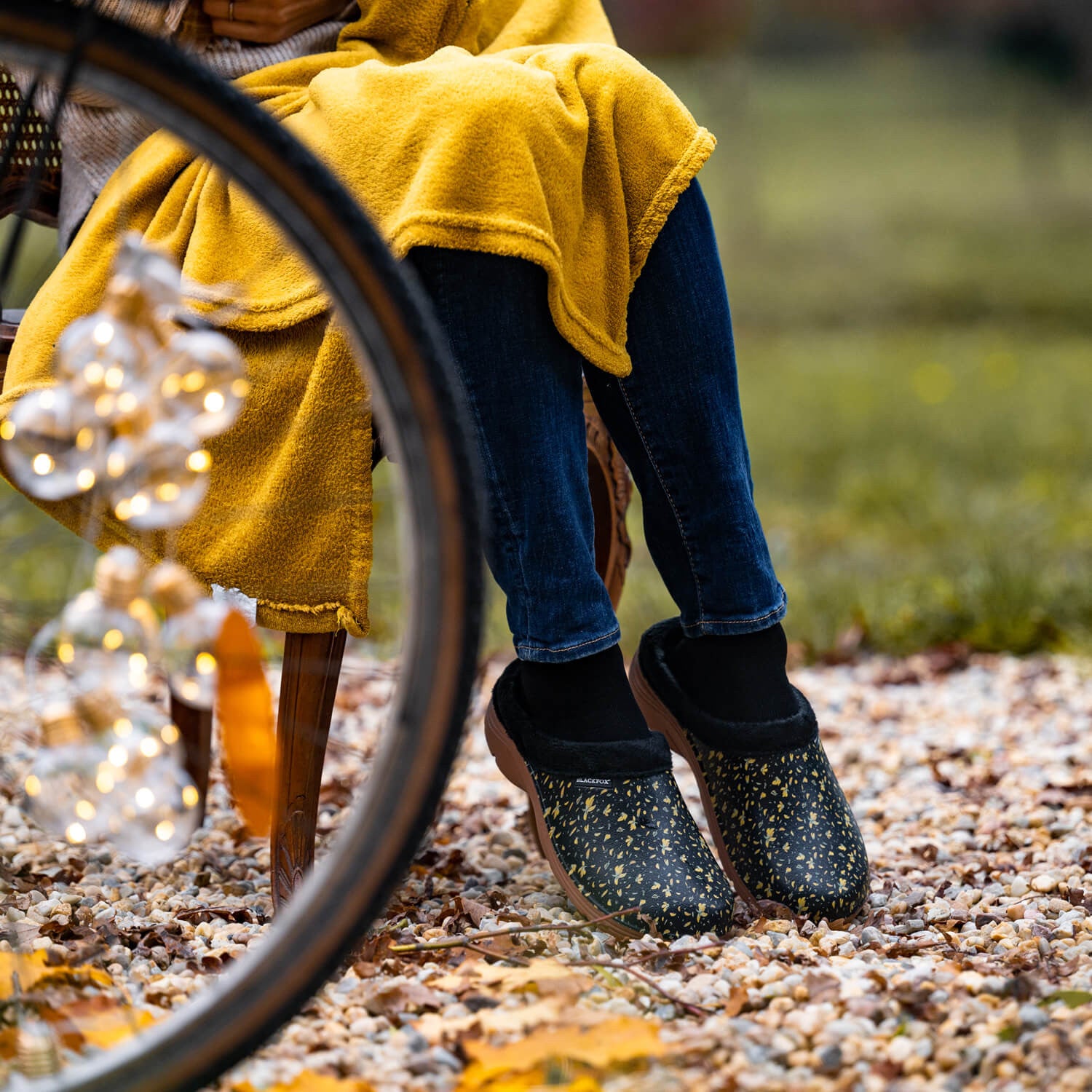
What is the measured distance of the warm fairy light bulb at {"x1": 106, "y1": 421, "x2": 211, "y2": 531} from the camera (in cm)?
90

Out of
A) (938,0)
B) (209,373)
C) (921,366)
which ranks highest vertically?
(938,0)

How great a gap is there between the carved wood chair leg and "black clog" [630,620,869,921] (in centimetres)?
59

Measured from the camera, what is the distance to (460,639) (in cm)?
82

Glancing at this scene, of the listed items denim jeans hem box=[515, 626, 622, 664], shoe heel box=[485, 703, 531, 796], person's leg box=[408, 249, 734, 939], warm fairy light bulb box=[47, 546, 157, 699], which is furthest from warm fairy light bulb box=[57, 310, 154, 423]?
shoe heel box=[485, 703, 531, 796]

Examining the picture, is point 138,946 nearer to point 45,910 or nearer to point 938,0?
point 45,910

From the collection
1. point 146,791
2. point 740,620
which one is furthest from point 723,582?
point 146,791

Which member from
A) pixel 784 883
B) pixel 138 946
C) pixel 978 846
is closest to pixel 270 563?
pixel 138 946

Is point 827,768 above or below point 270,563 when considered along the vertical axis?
below

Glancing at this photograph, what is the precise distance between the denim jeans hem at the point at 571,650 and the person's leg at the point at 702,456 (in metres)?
0.14

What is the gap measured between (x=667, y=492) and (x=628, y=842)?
34 cm

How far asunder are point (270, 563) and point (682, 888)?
19.1 inches

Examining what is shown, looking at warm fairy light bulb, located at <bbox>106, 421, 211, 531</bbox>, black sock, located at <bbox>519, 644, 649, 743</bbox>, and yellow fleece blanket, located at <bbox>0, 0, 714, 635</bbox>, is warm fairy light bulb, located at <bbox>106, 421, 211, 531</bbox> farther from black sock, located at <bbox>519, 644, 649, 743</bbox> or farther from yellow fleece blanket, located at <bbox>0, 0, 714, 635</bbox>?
black sock, located at <bbox>519, 644, 649, 743</bbox>

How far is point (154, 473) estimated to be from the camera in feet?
3.01

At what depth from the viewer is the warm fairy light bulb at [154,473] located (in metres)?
0.90
